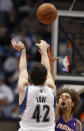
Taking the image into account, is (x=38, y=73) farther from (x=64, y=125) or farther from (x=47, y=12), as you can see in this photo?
(x=47, y=12)

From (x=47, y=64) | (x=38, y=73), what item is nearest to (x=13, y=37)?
(x=47, y=64)

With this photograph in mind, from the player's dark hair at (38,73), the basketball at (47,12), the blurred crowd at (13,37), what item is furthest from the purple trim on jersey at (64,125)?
the blurred crowd at (13,37)

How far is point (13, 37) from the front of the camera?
37.7 ft

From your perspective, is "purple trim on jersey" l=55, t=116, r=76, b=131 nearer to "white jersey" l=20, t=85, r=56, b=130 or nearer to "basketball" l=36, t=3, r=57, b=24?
"white jersey" l=20, t=85, r=56, b=130

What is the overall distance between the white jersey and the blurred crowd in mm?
5324

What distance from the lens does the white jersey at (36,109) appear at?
3.99 meters

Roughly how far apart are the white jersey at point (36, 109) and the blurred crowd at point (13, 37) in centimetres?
532

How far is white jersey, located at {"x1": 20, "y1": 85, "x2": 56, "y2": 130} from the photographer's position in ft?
13.1

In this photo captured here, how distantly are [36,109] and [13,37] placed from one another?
Answer: 7.65 metres

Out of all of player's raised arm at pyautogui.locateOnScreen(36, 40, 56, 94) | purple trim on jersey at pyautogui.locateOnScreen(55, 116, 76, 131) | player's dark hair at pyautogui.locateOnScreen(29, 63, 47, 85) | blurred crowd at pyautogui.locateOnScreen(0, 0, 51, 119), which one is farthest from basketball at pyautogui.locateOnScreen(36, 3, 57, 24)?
blurred crowd at pyautogui.locateOnScreen(0, 0, 51, 119)

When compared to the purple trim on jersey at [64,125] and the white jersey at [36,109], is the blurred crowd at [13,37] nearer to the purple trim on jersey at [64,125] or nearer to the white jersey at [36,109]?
the purple trim on jersey at [64,125]

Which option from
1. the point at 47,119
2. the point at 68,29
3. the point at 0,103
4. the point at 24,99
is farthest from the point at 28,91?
the point at 0,103

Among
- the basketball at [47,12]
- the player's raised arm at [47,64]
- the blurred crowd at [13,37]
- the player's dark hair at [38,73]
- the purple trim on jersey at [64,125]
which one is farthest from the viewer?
the blurred crowd at [13,37]

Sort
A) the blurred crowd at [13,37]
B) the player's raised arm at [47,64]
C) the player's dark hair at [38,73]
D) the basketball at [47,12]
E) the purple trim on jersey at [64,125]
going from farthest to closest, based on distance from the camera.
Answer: the blurred crowd at [13,37], the basketball at [47,12], the purple trim on jersey at [64,125], the player's raised arm at [47,64], the player's dark hair at [38,73]
